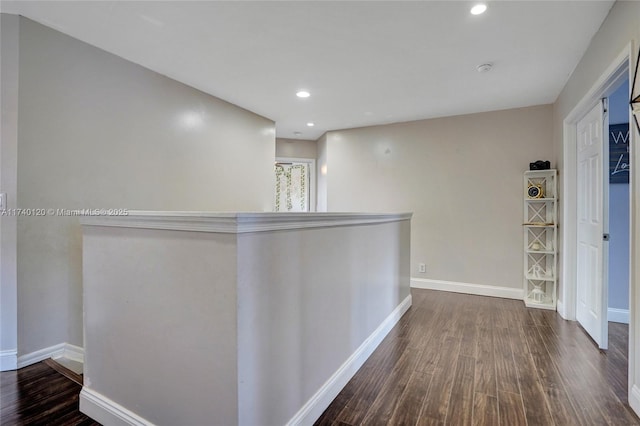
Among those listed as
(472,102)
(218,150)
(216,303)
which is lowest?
(216,303)

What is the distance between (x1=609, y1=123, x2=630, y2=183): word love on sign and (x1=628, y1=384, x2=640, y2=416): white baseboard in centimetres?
226

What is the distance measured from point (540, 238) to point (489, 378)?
251 centimetres

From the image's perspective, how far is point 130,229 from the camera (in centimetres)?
144

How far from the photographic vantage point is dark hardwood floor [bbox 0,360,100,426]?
164 cm

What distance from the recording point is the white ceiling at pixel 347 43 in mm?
2059

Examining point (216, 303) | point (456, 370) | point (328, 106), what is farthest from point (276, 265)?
point (328, 106)

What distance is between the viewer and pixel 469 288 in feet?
13.9

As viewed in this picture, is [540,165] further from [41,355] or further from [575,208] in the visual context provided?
[41,355]

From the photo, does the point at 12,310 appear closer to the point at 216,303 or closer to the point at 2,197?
the point at 2,197

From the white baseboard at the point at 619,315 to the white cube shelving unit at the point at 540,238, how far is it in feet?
1.59

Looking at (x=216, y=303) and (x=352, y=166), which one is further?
(x=352, y=166)

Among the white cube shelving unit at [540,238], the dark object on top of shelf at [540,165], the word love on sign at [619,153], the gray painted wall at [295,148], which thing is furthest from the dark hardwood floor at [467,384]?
the gray painted wall at [295,148]

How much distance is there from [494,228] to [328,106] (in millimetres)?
2710

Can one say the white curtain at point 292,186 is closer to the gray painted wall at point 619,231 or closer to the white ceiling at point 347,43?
the white ceiling at point 347,43
